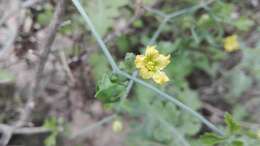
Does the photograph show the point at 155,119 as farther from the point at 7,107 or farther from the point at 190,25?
the point at 7,107

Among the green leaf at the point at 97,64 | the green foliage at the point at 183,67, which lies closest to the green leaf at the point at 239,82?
the green foliage at the point at 183,67

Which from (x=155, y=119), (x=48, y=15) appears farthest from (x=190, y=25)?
(x=48, y=15)

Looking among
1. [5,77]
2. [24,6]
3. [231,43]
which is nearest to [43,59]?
[5,77]

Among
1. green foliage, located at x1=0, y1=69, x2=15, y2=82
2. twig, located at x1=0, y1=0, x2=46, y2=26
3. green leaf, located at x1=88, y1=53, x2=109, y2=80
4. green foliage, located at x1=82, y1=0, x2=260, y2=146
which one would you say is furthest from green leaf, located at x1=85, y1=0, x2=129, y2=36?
green foliage, located at x1=0, y1=69, x2=15, y2=82

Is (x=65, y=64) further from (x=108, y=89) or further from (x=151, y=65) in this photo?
(x=108, y=89)

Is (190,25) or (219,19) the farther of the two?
(190,25)
